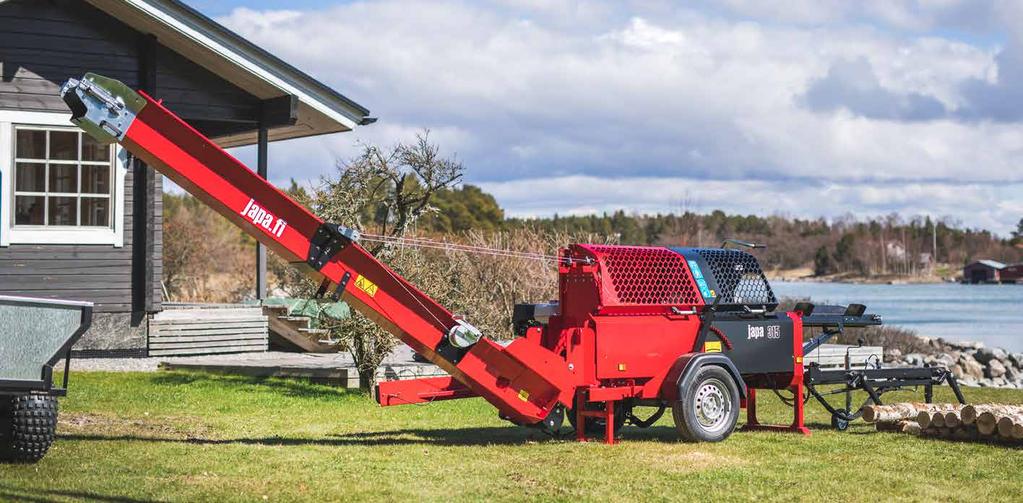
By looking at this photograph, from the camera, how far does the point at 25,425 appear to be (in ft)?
32.3

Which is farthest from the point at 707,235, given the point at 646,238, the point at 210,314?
the point at 210,314

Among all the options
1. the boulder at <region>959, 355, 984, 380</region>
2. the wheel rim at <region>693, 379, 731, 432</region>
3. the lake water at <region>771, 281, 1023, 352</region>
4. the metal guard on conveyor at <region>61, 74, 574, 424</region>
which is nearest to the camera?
the metal guard on conveyor at <region>61, 74, 574, 424</region>

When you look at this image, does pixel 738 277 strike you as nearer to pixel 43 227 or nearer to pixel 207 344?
pixel 43 227

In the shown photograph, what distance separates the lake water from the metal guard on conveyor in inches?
1339

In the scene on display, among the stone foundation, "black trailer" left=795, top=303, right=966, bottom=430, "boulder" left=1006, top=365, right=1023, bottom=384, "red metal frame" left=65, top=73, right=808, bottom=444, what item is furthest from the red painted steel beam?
"boulder" left=1006, top=365, right=1023, bottom=384

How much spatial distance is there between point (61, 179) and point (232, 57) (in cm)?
308

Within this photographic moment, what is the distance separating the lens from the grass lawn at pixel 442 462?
30.7ft

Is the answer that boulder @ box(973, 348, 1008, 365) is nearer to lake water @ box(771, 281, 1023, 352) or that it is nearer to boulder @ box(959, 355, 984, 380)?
boulder @ box(959, 355, 984, 380)

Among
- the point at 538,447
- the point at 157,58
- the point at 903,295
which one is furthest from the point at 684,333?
the point at 903,295

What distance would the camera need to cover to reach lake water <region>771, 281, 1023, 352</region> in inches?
2004

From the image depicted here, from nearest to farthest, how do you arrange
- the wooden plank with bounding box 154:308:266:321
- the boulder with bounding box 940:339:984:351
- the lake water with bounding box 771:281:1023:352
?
the wooden plank with bounding box 154:308:266:321 → the boulder with bounding box 940:339:984:351 → the lake water with bounding box 771:281:1023:352

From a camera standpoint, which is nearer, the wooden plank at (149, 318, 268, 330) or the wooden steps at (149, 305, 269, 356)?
the wooden steps at (149, 305, 269, 356)

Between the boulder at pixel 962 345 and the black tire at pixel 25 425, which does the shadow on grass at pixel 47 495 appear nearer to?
the black tire at pixel 25 425

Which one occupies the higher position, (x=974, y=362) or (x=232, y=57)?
(x=232, y=57)
